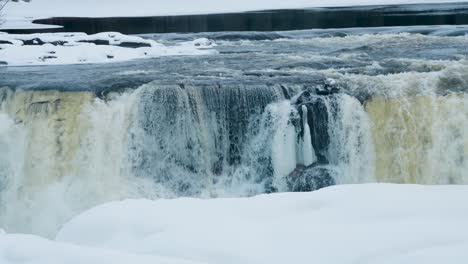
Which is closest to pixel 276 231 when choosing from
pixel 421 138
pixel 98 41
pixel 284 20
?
pixel 421 138

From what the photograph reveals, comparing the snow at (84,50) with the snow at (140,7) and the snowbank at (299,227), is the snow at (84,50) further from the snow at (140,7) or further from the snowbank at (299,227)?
the snowbank at (299,227)

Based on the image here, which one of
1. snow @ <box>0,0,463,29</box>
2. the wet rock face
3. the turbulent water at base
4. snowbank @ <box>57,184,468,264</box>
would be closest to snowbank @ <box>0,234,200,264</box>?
snowbank @ <box>57,184,468,264</box>

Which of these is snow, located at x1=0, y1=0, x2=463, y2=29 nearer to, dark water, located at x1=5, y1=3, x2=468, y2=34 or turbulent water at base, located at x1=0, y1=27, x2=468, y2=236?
dark water, located at x1=5, y1=3, x2=468, y2=34

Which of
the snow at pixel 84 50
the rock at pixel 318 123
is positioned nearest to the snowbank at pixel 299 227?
the rock at pixel 318 123

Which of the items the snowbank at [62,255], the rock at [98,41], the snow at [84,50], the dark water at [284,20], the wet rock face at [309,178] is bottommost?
the wet rock face at [309,178]

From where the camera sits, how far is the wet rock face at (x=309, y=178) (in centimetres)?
1057

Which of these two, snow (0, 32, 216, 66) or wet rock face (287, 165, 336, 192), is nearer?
wet rock face (287, 165, 336, 192)

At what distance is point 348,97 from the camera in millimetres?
10977

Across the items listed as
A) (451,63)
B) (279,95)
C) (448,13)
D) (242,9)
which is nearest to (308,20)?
(448,13)

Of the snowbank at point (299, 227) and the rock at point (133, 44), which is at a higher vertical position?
the rock at point (133, 44)

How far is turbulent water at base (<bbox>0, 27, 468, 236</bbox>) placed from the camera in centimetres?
1064

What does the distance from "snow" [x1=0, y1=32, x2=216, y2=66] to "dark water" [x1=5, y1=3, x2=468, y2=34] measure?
5382mm

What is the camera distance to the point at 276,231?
15.4ft

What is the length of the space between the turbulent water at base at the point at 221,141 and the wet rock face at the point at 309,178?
17 mm
